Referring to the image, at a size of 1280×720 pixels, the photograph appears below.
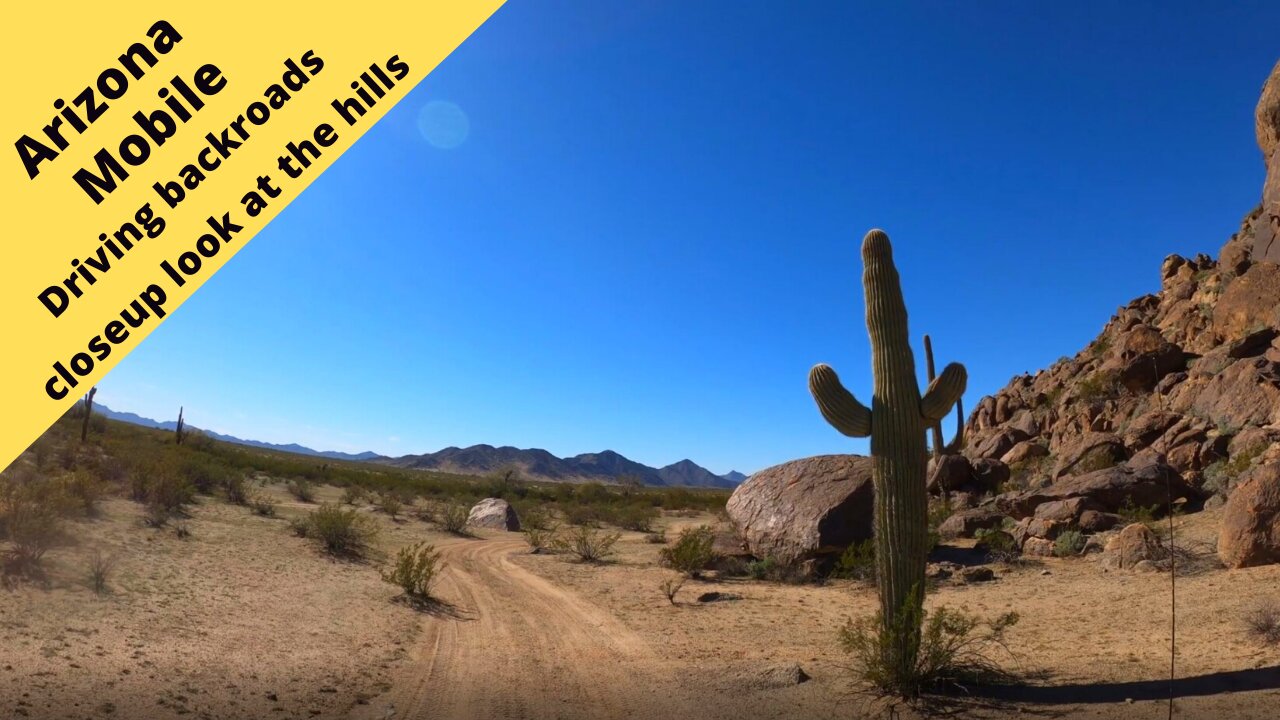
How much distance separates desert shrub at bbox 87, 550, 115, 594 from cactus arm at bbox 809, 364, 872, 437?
30.9ft

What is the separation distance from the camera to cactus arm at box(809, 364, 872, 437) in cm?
758

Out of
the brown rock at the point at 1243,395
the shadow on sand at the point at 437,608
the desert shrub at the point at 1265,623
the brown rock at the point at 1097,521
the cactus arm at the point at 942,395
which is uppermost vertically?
the brown rock at the point at 1243,395

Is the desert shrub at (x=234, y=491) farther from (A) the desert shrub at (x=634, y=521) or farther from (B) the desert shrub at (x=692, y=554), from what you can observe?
(A) the desert shrub at (x=634, y=521)

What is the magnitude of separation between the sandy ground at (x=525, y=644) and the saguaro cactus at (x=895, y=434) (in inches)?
36.1

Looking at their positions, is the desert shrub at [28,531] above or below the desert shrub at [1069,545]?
below

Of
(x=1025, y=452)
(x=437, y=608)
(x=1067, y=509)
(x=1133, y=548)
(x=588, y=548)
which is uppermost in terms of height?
(x=1025, y=452)

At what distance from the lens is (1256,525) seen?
383 inches

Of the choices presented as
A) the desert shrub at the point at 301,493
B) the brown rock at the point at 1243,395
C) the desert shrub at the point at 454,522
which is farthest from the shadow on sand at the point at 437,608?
the desert shrub at the point at 301,493

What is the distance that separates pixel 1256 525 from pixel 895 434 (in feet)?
22.3

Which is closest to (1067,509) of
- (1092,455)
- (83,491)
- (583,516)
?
(1092,455)

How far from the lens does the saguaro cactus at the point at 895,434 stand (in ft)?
22.1

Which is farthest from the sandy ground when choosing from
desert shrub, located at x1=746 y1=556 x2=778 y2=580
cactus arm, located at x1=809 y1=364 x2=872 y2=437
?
cactus arm, located at x1=809 y1=364 x2=872 y2=437

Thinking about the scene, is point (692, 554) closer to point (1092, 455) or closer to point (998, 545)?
point (998, 545)

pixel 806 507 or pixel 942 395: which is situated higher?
pixel 942 395
